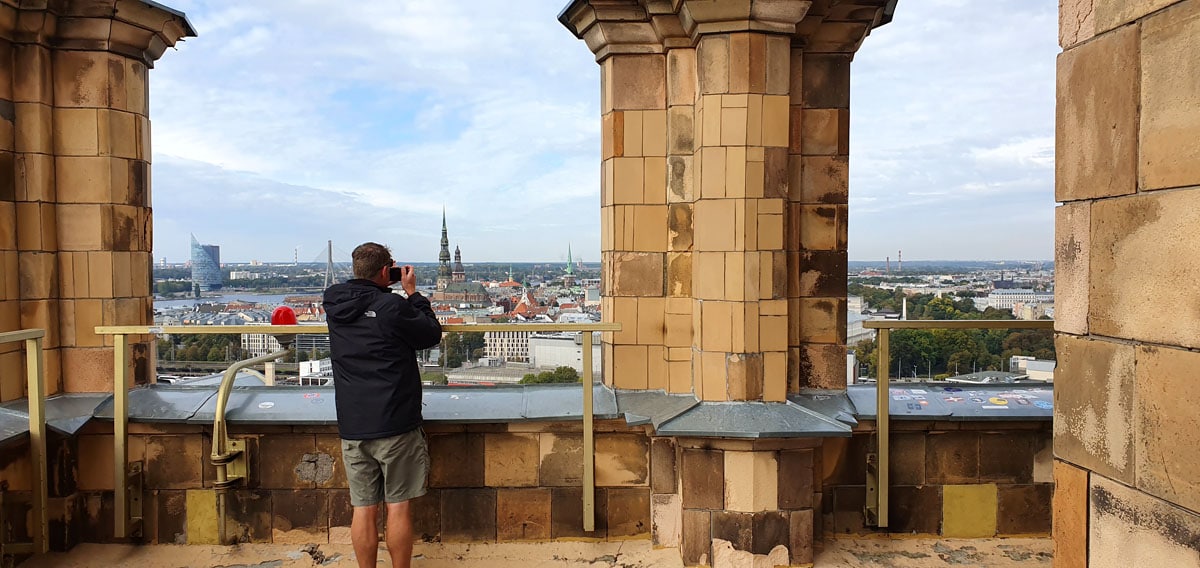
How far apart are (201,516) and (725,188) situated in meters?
→ 3.62

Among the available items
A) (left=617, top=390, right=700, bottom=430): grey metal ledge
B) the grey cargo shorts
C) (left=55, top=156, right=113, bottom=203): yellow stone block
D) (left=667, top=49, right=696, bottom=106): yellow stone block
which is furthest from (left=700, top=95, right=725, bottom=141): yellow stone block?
(left=55, top=156, right=113, bottom=203): yellow stone block

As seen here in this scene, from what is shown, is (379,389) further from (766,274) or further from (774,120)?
(774,120)

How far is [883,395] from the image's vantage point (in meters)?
3.98

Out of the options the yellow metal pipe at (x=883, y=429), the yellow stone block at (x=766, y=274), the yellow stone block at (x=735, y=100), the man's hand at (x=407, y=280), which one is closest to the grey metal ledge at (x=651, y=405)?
the yellow stone block at (x=766, y=274)

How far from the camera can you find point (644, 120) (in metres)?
4.08

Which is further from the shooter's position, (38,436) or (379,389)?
(38,436)

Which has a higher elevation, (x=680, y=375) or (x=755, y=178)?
(x=755, y=178)

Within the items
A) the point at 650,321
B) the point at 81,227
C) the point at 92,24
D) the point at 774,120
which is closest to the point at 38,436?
the point at 81,227

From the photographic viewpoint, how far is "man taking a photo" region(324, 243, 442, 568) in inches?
129

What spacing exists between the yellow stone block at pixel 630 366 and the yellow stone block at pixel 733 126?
135 cm

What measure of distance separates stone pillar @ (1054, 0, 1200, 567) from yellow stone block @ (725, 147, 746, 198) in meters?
1.82

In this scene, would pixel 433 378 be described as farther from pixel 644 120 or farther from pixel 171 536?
pixel 644 120

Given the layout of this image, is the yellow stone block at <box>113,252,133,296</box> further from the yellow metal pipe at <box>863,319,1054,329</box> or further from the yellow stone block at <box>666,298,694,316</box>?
the yellow metal pipe at <box>863,319,1054,329</box>

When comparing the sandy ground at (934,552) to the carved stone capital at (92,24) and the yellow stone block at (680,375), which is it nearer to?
the yellow stone block at (680,375)
